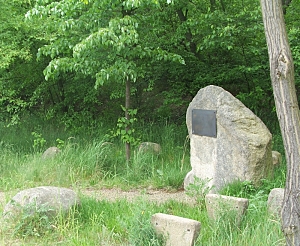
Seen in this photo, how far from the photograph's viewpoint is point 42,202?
4.87m

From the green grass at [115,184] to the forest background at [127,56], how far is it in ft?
2.00

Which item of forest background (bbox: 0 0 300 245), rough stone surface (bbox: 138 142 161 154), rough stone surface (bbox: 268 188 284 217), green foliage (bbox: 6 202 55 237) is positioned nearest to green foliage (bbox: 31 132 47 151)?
forest background (bbox: 0 0 300 245)

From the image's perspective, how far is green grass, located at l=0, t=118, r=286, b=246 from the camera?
13.9 feet

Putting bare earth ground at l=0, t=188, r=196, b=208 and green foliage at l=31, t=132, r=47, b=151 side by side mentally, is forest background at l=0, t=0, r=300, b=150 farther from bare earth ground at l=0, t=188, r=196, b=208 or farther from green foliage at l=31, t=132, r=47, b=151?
bare earth ground at l=0, t=188, r=196, b=208

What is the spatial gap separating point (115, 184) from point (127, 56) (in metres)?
2.22

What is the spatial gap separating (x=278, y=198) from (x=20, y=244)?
2.73 m

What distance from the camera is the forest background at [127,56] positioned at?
7.17 meters

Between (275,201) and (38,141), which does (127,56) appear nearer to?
(38,141)

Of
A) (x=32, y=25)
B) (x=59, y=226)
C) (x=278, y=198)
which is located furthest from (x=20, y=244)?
(x=32, y=25)

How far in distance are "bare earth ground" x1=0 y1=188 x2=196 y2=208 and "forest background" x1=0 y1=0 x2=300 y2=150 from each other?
56.6 inches

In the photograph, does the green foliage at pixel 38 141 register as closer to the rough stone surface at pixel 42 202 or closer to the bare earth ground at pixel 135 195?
the bare earth ground at pixel 135 195

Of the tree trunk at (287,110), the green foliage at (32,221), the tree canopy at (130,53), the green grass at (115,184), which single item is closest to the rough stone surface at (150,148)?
the green grass at (115,184)

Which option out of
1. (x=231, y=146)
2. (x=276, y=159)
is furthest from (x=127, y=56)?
(x=276, y=159)

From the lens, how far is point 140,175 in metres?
7.38
